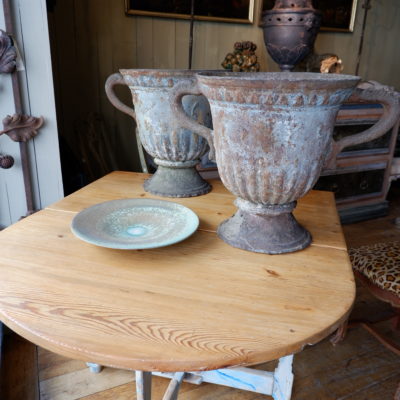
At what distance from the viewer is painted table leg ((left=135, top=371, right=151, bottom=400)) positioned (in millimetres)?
870

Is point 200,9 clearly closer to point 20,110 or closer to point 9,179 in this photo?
point 20,110

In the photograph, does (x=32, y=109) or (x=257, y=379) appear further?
(x=32, y=109)

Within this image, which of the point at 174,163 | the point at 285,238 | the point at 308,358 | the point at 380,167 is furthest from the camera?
the point at 380,167

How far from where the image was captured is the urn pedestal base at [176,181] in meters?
1.12

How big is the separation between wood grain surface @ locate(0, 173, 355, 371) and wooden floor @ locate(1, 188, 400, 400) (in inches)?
27.6

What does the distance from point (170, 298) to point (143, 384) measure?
1.19 ft

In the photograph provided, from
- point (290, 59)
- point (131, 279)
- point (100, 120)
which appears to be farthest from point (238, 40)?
point (131, 279)

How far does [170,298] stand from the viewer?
0.63 meters

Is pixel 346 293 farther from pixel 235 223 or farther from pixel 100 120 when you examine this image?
pixel 100 120

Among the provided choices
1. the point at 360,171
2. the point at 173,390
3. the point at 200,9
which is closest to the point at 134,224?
the point at 173,390

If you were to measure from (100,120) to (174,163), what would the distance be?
1.30 m

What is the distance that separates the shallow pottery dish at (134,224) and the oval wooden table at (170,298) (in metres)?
0.03

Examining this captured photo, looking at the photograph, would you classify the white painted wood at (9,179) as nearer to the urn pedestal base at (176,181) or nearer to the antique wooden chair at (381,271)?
the urn pedestal base at (176,181)

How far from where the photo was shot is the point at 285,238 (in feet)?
2.68
